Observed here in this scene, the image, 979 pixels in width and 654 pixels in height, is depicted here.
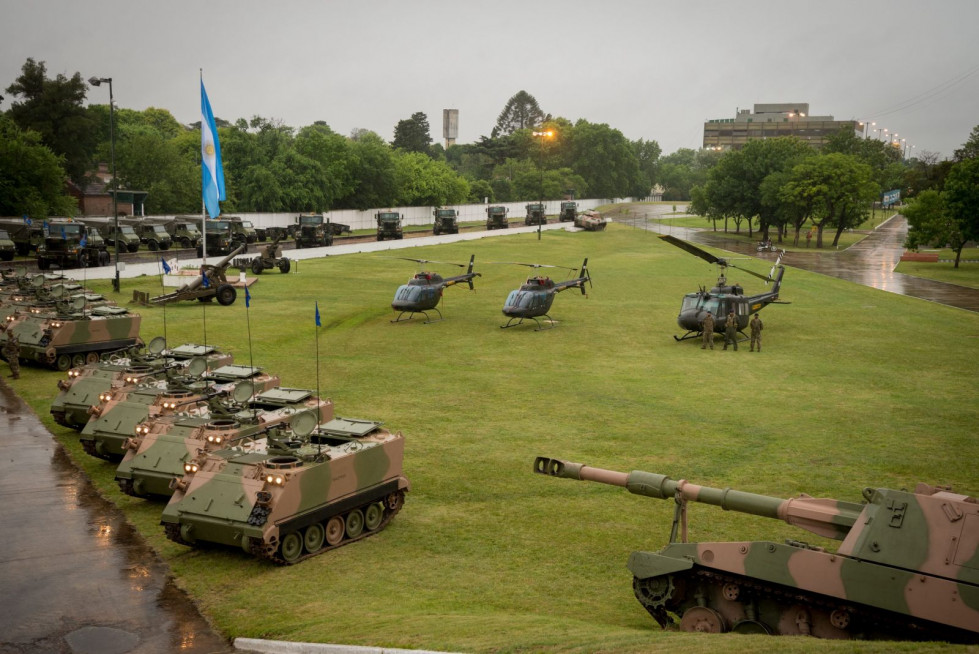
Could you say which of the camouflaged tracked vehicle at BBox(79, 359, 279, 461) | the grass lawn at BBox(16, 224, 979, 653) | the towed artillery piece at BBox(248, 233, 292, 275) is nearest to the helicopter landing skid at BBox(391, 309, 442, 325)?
the grass lawn at BBox(16, 224, 979, 653)

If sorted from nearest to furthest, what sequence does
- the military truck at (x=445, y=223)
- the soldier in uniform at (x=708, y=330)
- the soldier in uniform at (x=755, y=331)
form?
the soldier in uniform at (x=755, y=331) → the soldier in uniform at (x=708, y=330) → the military truck at (x=445, y=223)

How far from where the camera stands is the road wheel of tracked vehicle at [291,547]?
13922 mm

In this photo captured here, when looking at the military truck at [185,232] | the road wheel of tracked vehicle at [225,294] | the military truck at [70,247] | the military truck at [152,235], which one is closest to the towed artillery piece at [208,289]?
the road wheel of tracked vehicle at [225,294]

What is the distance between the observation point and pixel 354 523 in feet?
50.1

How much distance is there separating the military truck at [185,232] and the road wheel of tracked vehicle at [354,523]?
52.3 m

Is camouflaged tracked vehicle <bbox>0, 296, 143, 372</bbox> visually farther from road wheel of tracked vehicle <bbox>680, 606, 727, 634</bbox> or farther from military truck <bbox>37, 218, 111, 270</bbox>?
road wheel of tracked vehicle <bbox>680, 606, 727, 634</bbox>

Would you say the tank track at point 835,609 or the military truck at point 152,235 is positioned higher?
the military truck at point 152,235

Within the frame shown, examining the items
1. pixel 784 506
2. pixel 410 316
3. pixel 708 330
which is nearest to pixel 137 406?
pixel 784 506

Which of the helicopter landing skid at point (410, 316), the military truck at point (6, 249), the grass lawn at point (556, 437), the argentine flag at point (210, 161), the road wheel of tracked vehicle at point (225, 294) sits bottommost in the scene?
the grass lawn at point (556, 437)

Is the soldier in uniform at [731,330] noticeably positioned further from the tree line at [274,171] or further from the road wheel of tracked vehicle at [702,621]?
the tree line at [274,171]

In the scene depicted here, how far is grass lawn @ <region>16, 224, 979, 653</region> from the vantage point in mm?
12461

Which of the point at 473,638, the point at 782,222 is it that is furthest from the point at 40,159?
the point at 473,638

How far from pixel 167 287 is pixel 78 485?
28.5 metres

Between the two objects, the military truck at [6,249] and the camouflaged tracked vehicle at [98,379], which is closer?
the camouflaged tracked vehicle at [98,379]
